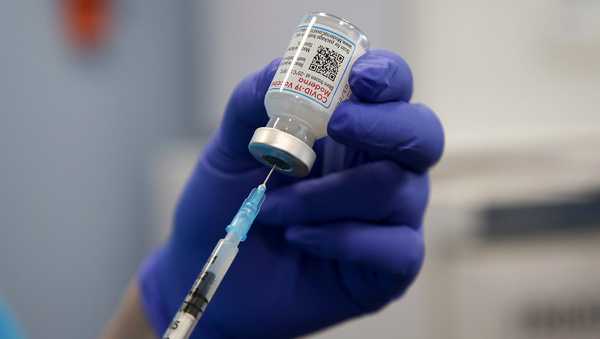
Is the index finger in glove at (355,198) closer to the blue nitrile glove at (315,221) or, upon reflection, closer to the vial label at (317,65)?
the blue nitrile glove at (315,221)

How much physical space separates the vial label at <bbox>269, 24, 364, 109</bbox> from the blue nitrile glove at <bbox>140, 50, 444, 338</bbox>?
2.8 inches

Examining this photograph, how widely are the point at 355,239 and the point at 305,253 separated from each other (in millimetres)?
97

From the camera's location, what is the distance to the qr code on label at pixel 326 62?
0.61 metres

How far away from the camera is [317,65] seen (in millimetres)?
612

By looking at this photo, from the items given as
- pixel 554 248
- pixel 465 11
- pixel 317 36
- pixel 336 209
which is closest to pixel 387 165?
pixel 336 209

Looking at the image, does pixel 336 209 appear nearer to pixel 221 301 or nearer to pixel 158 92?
pixel 221 301

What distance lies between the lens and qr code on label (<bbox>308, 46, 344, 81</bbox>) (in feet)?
2.01

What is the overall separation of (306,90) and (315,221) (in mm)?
253

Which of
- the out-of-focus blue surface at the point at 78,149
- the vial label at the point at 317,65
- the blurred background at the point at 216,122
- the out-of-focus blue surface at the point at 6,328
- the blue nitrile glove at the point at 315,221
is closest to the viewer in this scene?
the vial label at the point at 317,65

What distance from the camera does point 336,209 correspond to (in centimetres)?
80

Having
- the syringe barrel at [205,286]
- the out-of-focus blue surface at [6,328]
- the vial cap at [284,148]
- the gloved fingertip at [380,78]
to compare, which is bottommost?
the out-of-focus blue surface at [6,328]

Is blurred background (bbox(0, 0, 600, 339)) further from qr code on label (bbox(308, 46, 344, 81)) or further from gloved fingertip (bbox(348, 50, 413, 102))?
qr code on label (bbox(308, 46, 344, 81))

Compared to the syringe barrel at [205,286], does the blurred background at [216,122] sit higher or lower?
higher

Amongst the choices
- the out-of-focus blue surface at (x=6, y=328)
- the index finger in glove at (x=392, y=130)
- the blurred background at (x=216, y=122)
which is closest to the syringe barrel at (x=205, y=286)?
the index finger in glove at (x=392, y=130)
